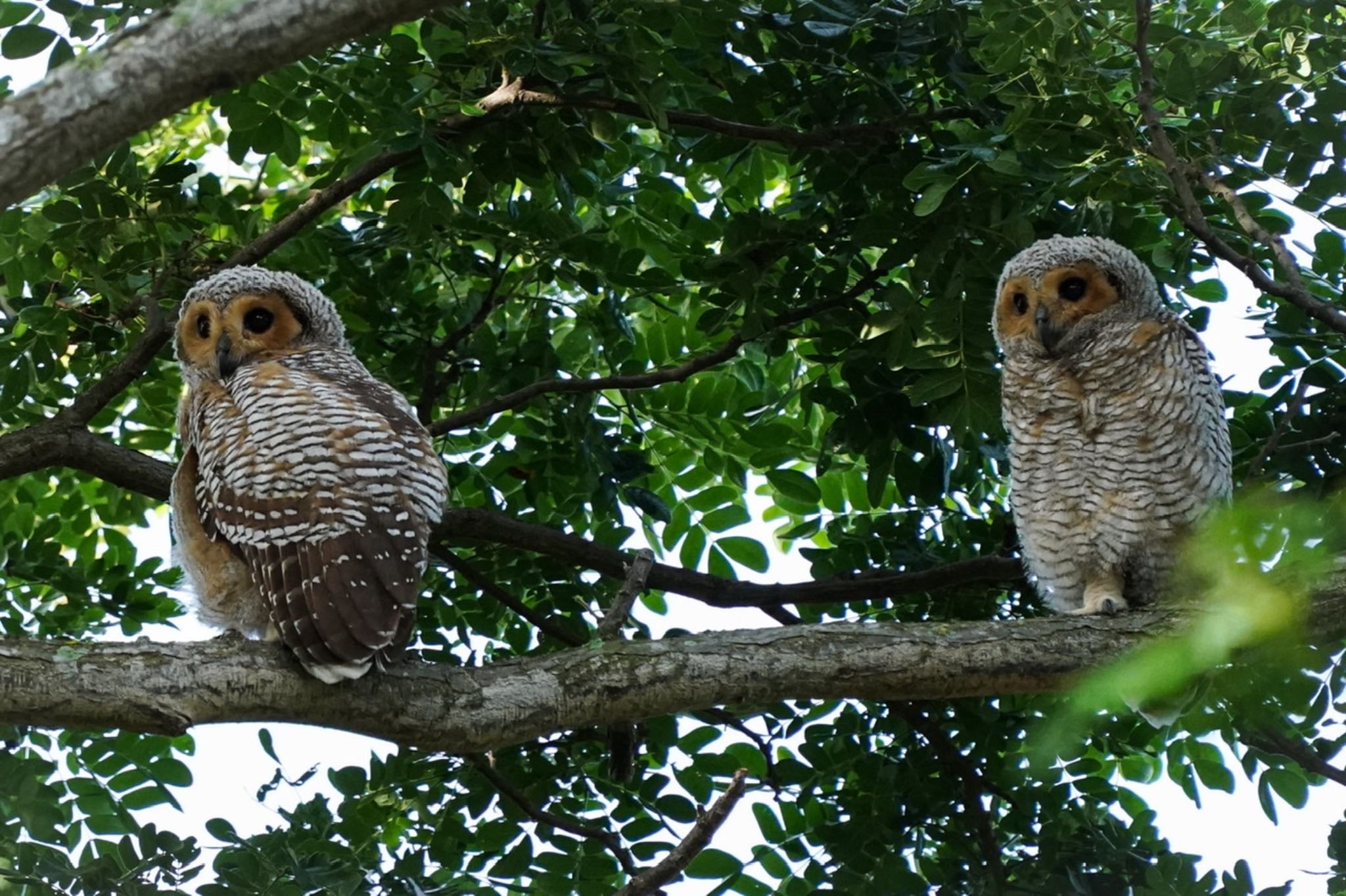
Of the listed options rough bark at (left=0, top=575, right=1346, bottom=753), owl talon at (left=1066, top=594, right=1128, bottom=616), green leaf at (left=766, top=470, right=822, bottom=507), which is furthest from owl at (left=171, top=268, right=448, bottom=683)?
owl talon at (left=1066, top=594, right=1128, bottom=616)

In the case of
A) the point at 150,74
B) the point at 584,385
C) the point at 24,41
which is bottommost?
the point at 150,74

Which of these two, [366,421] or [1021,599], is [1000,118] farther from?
[366,421]

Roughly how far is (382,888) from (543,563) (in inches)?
61.1

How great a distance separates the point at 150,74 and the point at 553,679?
1777 millimetres

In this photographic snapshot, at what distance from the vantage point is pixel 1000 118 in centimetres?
448

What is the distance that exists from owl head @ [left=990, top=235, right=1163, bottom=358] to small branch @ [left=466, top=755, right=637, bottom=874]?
196 cm

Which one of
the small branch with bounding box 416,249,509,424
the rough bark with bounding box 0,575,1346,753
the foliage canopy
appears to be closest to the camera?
the rough bark with bounding box 0,575,1346,753

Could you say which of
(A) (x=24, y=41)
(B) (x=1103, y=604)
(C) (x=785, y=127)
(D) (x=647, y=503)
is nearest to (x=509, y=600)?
(D) (x=647, y=503)

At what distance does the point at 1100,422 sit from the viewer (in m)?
4.46

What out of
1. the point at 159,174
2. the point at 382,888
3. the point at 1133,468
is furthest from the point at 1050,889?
the point at 159,174

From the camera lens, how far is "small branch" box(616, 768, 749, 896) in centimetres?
293

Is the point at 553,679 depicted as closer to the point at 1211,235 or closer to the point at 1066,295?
the point at 1211,235

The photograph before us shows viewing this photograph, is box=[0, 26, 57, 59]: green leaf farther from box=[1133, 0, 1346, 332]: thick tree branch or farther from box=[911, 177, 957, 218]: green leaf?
box=[1133, 0, 1346, 332]: thick tree branch

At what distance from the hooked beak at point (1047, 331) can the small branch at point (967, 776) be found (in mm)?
1200
